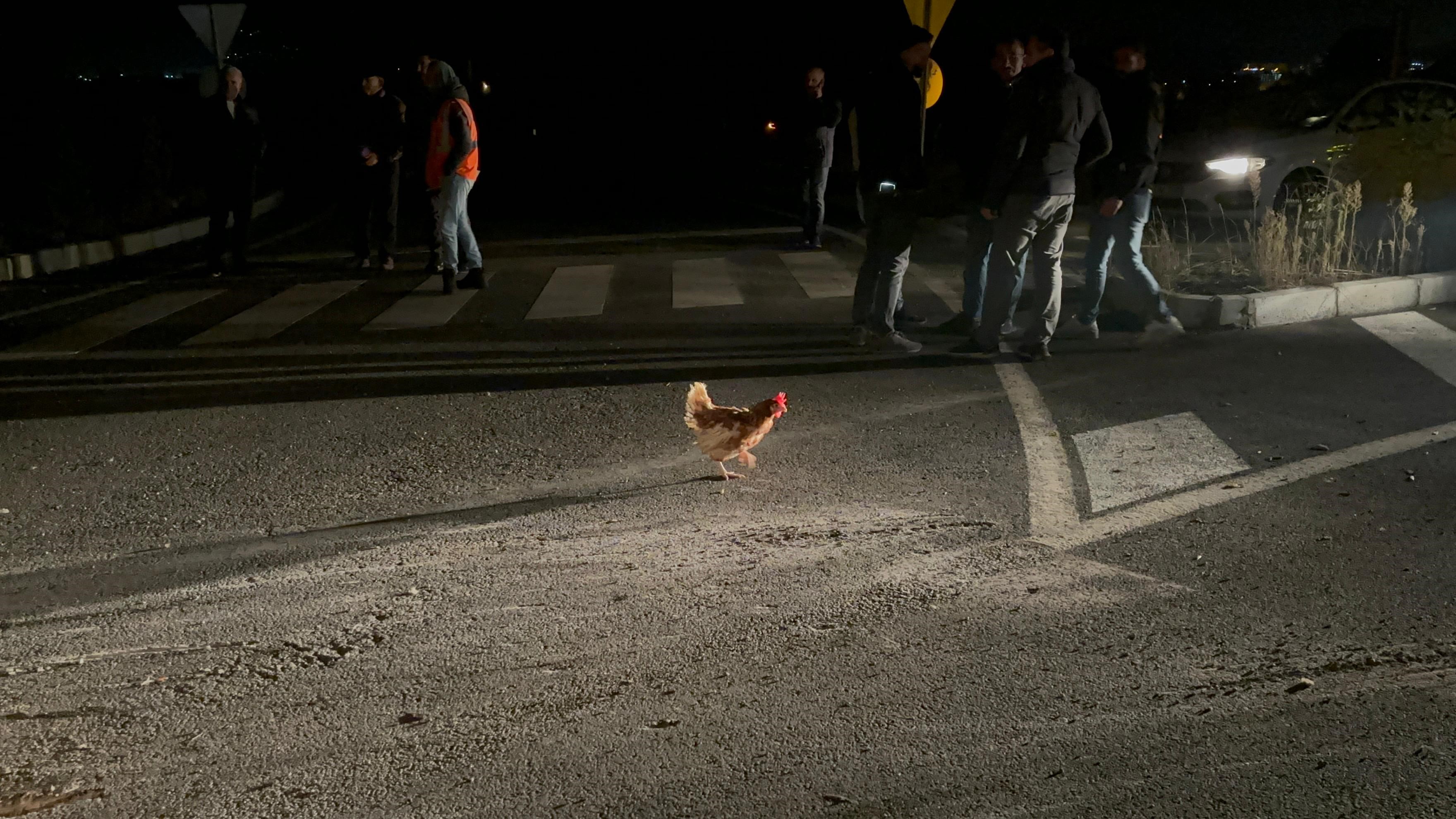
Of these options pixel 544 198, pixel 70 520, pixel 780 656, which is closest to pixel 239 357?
pixel 70 520

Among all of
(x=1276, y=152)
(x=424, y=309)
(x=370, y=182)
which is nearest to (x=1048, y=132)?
(x=424, y=309)

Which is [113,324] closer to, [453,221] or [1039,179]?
[453,221]

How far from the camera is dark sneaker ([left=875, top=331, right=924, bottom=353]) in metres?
8.54

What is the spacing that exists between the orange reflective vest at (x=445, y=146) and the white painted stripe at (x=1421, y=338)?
6816 millimetres

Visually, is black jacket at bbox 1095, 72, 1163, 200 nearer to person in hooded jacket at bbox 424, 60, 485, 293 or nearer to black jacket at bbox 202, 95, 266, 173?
person in hooded jacket at bbox 424, 60, 485, 293

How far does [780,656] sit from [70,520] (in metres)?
3.30

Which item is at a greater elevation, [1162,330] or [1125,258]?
[1125,258]

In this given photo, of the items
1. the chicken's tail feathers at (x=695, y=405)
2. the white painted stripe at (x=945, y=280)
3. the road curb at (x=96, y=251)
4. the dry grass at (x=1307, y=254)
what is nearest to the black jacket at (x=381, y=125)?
the road curb at (x=96, y=251)

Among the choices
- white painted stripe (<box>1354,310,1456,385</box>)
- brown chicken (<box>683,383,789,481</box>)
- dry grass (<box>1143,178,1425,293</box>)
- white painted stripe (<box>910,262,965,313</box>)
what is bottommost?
white painted stripe (<box>1354,310,1456,385</box>)

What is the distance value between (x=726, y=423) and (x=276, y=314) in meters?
5.88

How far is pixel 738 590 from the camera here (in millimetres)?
4590

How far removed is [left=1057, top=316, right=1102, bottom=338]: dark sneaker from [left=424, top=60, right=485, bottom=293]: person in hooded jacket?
4.81 meters

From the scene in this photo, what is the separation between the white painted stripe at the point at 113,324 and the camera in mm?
9180

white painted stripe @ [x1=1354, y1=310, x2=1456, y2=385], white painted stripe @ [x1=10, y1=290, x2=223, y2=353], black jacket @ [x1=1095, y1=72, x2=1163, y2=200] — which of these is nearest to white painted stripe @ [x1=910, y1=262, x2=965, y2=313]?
black jacket @ [x1=1095, y1=72, x2=1163, y2=200]
